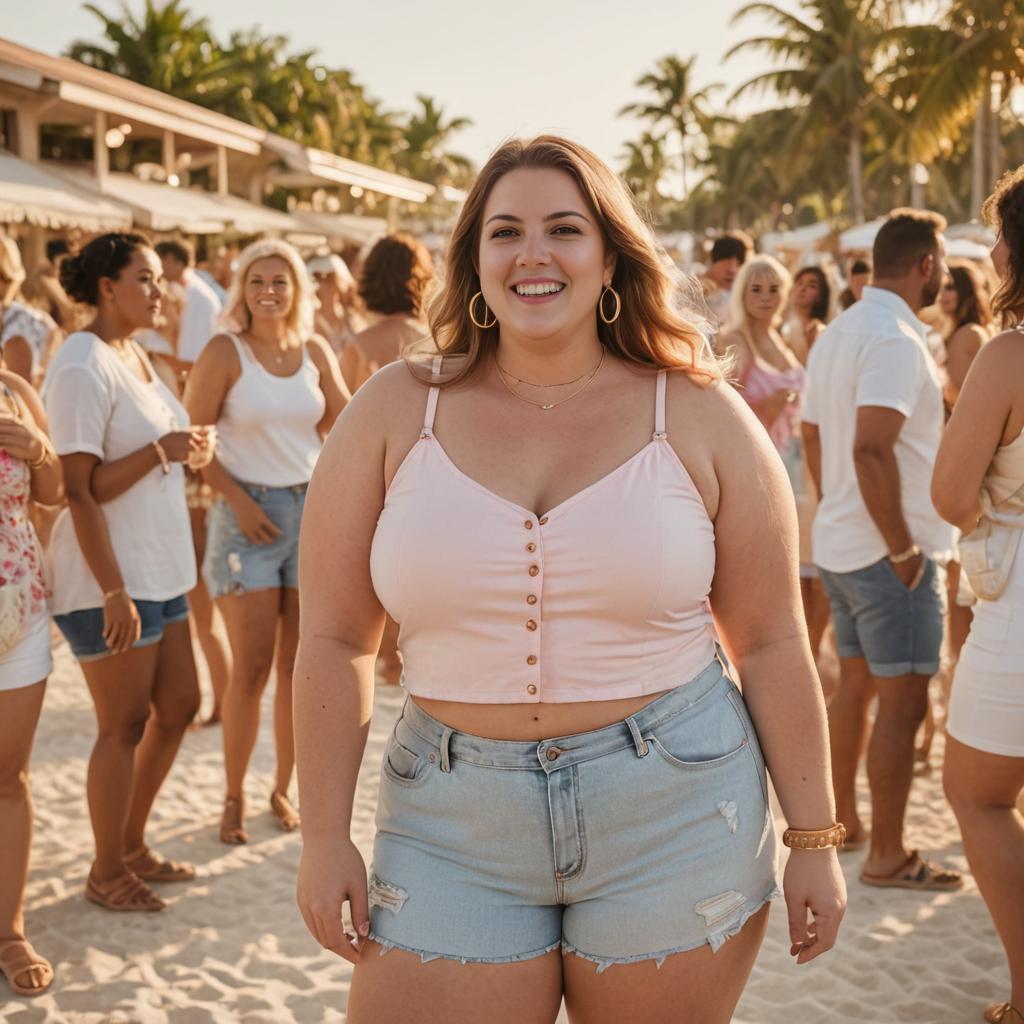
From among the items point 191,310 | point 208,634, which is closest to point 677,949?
point 208,634

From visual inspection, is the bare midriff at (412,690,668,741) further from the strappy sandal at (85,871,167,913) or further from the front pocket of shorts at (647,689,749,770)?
the strappy sandal at (85,871,167,913)

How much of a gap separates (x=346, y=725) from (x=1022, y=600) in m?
1.86

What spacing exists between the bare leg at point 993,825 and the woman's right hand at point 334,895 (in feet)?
5.94

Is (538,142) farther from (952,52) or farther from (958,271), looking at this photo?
(952,52)

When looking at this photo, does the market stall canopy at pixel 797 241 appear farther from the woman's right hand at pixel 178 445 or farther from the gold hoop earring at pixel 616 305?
the gold hoop earring at pixel 616 305

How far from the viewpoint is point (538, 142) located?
221cm

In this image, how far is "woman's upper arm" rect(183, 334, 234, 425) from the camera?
4.94 m

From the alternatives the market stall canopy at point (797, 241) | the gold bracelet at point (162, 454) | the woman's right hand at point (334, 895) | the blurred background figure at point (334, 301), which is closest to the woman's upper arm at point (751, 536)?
the woman's right hand at point (334, 895)

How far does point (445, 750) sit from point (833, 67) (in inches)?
1723

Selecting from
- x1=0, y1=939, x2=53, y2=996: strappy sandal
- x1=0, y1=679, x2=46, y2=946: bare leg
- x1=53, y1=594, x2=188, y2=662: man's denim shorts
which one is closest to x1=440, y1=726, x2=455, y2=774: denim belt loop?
x1=0, y1=679, x2=46, y2=946: bare leg

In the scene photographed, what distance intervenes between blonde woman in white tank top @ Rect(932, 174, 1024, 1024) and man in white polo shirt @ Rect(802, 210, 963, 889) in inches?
40.4

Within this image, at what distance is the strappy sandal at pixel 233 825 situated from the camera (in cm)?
501

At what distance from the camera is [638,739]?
2027 millimetres

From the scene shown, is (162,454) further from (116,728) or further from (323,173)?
(323,173)
